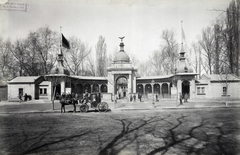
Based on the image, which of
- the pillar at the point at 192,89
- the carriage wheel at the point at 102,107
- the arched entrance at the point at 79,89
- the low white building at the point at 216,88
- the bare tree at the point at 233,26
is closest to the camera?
the bare tree at the point at 233,26

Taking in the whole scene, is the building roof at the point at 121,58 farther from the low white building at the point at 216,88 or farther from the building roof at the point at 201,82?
the low white building at the point at 216,88

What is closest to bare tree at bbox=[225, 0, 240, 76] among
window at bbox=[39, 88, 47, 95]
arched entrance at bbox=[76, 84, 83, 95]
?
window at bbox=[39, 88, 47, 95]

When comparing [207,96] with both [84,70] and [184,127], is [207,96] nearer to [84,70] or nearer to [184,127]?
[184,127]

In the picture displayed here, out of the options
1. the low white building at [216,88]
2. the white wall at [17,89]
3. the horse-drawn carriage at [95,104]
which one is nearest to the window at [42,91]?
the white wall at [17,89]

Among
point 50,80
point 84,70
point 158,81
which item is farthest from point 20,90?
point 158,81

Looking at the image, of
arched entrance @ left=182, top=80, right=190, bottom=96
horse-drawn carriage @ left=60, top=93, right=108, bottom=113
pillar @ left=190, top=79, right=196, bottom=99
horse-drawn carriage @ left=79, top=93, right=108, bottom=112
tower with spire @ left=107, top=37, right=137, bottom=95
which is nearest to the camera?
horse-drawn carriage @ left=60, top=93, right=108, bottom=113

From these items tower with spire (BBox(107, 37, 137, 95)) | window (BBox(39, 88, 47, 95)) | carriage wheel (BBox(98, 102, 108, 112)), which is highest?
tower with spire (BBox(107, 37, 137, 95))

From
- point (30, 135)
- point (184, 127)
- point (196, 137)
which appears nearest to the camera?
point (196, 137)

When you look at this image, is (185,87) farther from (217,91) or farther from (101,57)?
(101,57)

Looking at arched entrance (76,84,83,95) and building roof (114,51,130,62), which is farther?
arched entrance (76,84,83,95)

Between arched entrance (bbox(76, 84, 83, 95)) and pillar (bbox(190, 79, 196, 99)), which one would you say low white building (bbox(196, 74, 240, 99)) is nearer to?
pillar (bbox(190, 79, 196, 99))

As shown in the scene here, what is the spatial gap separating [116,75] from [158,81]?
34.4 feet

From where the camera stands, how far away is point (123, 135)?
7648mm

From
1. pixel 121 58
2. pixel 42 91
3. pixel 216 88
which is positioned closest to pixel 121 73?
pixel 121 58
